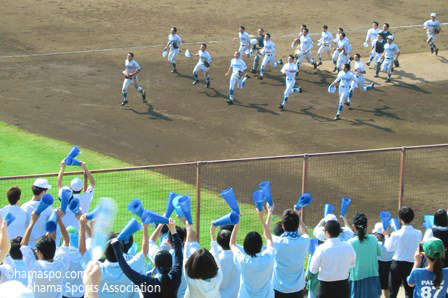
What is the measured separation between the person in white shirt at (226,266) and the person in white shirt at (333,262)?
3.49 ft

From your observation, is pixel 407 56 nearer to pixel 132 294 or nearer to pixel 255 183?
pixel 255 183

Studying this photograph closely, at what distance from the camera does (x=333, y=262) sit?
10094mm

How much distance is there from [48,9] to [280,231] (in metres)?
30.3

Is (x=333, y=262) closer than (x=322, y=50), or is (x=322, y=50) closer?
(x=333, y=262)

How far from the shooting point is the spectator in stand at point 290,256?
10.1 metres

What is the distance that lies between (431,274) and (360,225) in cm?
149

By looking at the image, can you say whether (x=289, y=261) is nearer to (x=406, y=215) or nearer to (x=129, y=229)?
(x=406, y=215)

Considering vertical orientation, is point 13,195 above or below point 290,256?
above

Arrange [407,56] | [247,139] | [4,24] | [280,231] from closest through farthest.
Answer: [280,231] → [247,139] → [407,56] → [4,24]

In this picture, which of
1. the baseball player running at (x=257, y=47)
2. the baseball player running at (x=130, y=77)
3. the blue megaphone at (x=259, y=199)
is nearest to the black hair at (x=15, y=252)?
the blue megaphone at (x=259, y=199)

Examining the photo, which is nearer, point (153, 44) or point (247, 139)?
point (247, 139)

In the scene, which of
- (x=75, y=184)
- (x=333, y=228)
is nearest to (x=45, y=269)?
(x=75, y=184)

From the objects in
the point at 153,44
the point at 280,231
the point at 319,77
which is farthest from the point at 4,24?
the point at 280,231

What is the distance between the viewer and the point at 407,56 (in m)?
33.5
